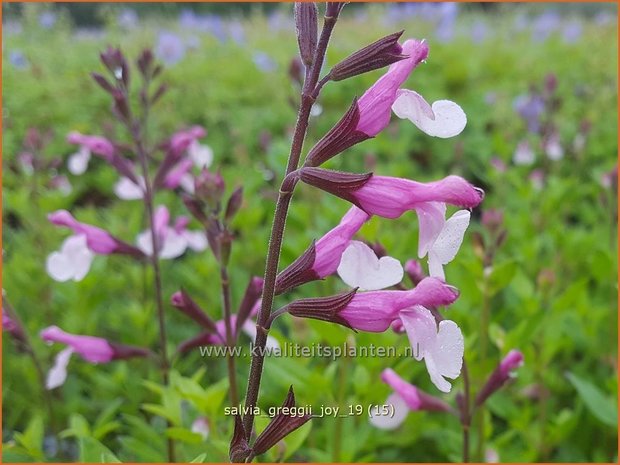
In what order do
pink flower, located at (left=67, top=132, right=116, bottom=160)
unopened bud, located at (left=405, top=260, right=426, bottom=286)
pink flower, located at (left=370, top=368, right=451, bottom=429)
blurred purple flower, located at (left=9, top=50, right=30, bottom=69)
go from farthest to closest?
1. blurred purple flower, located at (left=9, top=50, right=30, bottom=69)
2. pink flower, located at (left=67, top=132, right=116, bottom=160)
3. pink flower, located at (left=370, top=368, right=451, bottom=429)
4. unopened bud, located at (left=405, top=260, right=426, bottom=286)

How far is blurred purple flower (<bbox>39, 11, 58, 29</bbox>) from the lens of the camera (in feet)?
23.2

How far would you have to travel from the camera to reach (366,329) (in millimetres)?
1040

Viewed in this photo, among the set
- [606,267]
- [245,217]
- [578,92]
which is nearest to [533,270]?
[606,267]

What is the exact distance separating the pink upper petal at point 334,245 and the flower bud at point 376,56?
0.77 feet

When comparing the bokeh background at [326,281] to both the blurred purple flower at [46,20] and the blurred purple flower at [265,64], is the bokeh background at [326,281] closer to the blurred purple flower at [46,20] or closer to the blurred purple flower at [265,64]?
the blurred purple flower at [265,64]

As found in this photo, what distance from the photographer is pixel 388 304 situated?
3.45ft

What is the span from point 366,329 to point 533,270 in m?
1.74

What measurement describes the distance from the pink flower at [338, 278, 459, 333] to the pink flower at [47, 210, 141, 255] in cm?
87

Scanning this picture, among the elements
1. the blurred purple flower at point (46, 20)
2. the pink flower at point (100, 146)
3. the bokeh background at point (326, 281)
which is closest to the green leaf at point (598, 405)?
the bokeh background at point (326, 281)

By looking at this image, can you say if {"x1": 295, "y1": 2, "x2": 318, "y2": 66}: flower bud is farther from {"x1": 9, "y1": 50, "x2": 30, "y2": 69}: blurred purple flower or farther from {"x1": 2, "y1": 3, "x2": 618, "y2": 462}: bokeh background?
{"x1": 9, "y1": 50, "x2": 30, "y2": 69}: blurred purple flower

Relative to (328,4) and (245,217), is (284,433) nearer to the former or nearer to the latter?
(328,4)

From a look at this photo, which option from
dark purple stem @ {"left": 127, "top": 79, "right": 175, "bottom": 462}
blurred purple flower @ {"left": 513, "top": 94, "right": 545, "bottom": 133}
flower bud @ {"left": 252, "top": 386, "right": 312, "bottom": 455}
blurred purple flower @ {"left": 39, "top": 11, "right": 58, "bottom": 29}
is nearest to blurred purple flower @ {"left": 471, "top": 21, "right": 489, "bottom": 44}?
blurred purple flower @ {"left": 513, "top": 94, "right": 545, "bottom": 133}

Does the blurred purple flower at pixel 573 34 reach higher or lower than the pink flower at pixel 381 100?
lower

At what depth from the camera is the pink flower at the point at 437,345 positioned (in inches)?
37.5
